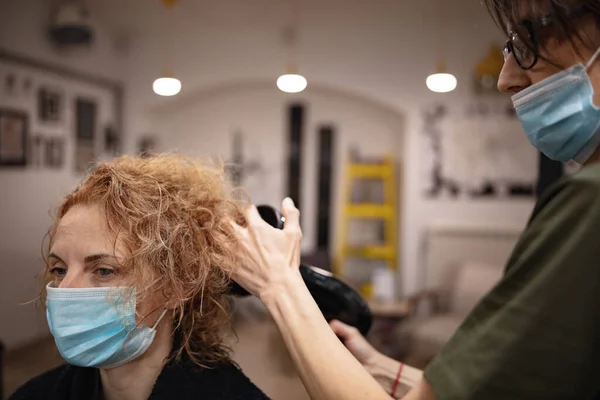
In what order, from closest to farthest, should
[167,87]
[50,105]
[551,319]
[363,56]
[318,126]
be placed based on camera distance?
[551,319], [167,87], [50,105], [363,56], [318,126]

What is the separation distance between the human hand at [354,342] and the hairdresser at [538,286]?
31cm

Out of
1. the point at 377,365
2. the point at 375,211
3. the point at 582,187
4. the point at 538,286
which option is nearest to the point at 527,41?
the point at 582,187

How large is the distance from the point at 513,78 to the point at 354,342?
0.67 meters

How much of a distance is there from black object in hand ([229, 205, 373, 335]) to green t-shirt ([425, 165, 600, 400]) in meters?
0.46

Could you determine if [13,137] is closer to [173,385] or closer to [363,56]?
[363,56]

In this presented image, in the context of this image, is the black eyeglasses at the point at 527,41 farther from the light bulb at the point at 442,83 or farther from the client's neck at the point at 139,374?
the light bulb at the point at 442,83

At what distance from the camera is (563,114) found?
0.74m

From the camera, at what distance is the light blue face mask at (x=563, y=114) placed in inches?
28.0

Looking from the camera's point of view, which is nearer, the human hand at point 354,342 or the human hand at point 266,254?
the human hand at point 266,254

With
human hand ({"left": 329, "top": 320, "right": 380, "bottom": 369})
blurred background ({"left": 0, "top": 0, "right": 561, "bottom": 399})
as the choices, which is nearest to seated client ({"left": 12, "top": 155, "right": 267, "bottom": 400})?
human hand ({"left": 329, "top": 320, "right": 380, "bottom": 369})

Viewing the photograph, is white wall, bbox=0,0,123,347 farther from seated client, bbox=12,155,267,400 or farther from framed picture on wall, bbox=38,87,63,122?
seated client, bbox=12,155,267,400

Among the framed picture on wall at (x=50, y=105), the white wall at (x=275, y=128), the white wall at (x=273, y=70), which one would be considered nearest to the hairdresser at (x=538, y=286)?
the white wall at (x=273, y=70)

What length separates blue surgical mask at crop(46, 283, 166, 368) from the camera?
1035 mm

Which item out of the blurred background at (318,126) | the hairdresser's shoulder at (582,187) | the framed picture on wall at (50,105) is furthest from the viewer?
the framed picture on wall at (50,105)
